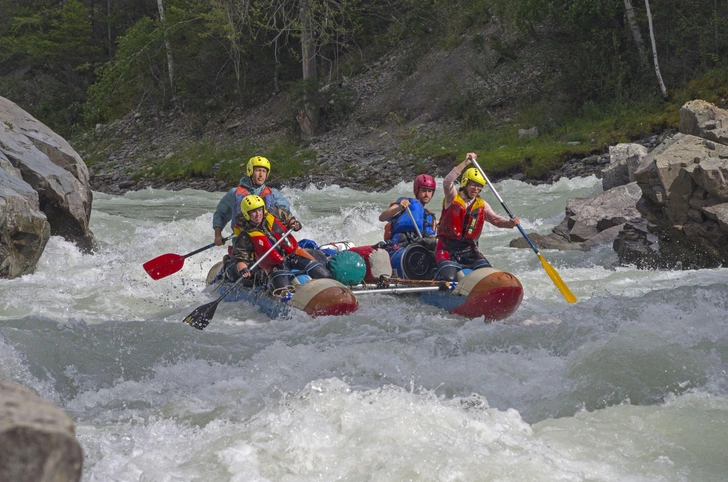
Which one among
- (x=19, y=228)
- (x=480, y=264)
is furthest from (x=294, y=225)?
(x=19, y=228)

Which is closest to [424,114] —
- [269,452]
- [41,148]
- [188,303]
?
[41,148]

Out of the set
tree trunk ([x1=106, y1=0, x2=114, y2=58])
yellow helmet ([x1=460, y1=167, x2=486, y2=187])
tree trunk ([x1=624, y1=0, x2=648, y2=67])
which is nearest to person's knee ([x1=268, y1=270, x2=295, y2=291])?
yellow helmet ([x1=460, y1=167, x2=486, y2=187])

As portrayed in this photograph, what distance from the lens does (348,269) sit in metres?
7.26

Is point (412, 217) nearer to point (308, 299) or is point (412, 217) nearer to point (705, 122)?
point (308, 299)

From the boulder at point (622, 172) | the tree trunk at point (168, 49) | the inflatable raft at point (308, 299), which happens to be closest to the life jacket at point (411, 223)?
the inflatable raft at point (308, 299)

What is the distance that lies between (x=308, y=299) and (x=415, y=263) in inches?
57.8

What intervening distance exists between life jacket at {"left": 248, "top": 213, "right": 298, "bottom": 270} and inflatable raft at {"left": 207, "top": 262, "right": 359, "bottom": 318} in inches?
10.6

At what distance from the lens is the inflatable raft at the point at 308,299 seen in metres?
6.35

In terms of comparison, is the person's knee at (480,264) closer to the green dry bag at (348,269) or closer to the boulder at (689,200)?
the green dry bag at (348,269)

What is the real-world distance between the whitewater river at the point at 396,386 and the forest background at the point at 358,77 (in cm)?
1070

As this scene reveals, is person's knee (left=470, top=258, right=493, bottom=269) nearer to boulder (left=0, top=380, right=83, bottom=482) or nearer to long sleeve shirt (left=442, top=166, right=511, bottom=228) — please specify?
long sleeve shirt (left=442, top=166, right=511, bottom=228)

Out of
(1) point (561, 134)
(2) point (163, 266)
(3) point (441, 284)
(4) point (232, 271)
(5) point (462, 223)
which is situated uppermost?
(5) point (462, 223)

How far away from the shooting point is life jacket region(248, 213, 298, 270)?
721 cm

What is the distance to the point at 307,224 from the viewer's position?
43.2 ft
